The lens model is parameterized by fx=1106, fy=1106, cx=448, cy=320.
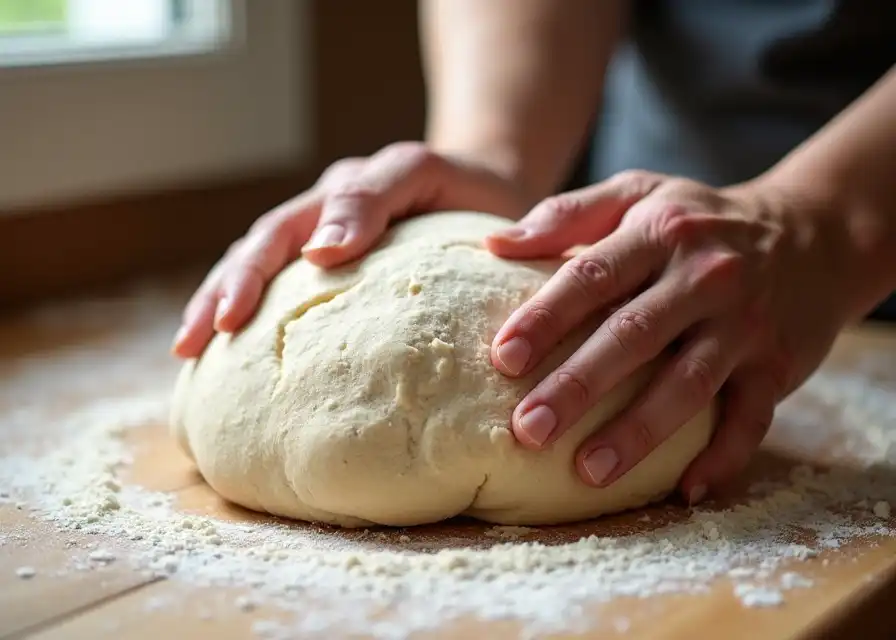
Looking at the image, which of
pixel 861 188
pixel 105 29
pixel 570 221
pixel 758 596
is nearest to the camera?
pixel 758 596

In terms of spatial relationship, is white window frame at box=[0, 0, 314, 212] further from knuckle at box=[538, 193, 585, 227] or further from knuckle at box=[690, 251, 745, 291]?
knuckle at box=[690, 251, 745, 291]

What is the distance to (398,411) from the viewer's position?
2.77ft

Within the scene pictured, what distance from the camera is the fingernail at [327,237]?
3.15 ft

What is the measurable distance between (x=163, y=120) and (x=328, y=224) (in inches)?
33.4

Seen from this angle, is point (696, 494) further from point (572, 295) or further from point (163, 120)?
point (163, 120)

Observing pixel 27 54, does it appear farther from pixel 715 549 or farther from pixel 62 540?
pixel 715 549

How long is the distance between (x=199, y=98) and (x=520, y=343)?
3.60 feet

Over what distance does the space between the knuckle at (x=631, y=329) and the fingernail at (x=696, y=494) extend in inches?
5.2

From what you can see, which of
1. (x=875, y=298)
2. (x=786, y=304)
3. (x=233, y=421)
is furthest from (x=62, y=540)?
(x=875, y=298)

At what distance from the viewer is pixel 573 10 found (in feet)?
4.67

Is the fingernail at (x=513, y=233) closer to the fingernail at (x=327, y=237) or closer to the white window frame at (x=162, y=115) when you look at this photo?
the fingernail at (x=327, y=237)

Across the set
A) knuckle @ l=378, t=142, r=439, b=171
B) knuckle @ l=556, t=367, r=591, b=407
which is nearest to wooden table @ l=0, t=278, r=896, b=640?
knuckle @ l=556, t=367, r=591, b=407

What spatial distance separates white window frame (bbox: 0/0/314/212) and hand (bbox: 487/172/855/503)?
88 centimetres

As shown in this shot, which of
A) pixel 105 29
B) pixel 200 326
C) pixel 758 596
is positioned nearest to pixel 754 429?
pixel 758 596
